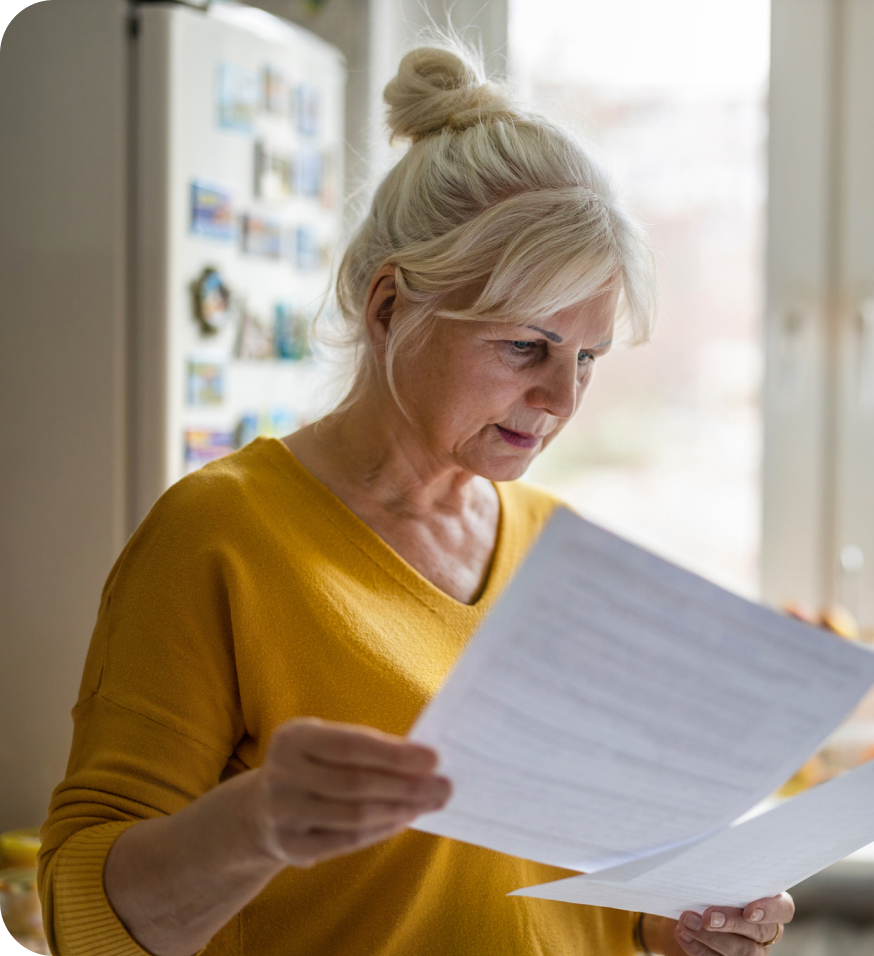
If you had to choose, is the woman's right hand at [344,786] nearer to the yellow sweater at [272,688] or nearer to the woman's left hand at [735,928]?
the yellow sweater at [272,688]

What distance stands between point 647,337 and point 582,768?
1.84 ft

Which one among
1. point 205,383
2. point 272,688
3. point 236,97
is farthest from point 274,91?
point 272,688

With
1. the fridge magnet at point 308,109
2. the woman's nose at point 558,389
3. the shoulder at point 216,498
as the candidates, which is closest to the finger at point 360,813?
the shoulder at point 216,498

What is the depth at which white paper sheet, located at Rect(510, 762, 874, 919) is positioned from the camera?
1.87 feet

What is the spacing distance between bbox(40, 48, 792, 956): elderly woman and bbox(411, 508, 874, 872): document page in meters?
0.19

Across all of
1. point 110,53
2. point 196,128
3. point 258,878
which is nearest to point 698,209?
point 196,128

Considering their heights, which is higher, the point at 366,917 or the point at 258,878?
the point at 258,878

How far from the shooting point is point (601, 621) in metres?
0.46

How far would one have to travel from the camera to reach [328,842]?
18.6 inches

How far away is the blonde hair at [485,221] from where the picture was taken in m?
0.80

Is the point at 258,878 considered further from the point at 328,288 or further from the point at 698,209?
the point at 698,209

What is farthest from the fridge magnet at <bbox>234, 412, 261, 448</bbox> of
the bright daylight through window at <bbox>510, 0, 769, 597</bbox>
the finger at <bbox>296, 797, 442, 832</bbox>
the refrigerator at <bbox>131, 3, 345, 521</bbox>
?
the finger at <bbox>296, 797, 442, 832</bbox>

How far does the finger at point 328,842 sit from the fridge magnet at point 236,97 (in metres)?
1.21

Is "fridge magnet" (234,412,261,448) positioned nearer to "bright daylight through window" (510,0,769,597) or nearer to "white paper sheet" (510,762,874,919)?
"bright daylight through window" (510,0,769,597)
